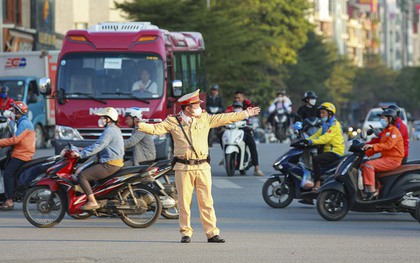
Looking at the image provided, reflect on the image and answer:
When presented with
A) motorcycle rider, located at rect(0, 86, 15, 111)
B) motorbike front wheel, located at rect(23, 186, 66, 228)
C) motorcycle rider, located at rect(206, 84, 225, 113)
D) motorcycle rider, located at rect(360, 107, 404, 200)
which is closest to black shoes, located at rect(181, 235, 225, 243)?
motorbike front wheel, located at rect(23, 186, 66, 228)

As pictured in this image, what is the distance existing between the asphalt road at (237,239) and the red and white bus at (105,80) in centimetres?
540

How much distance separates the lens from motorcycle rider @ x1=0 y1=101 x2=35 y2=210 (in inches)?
695

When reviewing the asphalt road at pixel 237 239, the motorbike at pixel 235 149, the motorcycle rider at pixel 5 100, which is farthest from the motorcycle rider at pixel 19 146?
the motorcycle rider at pixel 5 100

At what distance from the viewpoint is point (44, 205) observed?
15.6 metres

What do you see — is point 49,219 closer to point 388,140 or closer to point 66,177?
point 66,177

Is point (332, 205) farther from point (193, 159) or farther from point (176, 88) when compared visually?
point (176, 88)

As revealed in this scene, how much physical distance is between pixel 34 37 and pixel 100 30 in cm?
3460

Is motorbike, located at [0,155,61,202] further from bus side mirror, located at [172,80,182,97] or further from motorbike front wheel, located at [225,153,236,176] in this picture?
motorbike front wheel, located at [225,153,236,176]

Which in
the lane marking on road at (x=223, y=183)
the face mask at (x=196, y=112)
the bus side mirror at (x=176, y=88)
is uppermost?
the bus side mirror at (x=176, y=88)

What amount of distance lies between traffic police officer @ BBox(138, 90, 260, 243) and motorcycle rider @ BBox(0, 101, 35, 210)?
4582mm

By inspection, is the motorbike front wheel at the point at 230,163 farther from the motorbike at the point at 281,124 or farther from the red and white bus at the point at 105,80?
the motorbike at the point at 281,124

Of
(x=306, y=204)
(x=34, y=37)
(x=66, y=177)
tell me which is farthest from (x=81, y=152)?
(x=34, y=37)

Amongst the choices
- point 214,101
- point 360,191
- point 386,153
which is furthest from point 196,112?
point 214,101

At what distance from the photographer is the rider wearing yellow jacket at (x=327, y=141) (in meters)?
18.2
